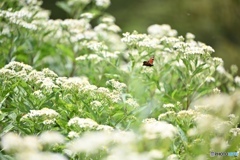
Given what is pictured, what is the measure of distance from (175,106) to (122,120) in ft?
0.71

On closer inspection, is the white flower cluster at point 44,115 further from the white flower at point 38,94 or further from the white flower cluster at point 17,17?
the white flower cluster at point 17,17

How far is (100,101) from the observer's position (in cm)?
157

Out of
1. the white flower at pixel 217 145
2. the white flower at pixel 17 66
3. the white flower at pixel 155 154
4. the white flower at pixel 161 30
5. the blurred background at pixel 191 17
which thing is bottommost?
the white flower at pixel 155 154

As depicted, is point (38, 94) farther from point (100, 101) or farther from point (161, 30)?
point (161, 30)

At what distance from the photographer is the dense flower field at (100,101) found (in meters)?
1.18

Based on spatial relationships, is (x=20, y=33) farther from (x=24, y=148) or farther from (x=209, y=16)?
(x=209, y=16)

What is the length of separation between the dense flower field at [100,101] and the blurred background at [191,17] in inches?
79.8

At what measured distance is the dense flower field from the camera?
1.18 metres

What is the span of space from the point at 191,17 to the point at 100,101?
3269 millimetres

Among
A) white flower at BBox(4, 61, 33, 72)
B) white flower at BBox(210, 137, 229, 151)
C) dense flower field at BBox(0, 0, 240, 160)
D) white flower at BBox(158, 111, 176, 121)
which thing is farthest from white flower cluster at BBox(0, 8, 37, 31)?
white flower at BBox(210, 137, 229, 151)

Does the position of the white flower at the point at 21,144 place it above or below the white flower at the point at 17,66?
below

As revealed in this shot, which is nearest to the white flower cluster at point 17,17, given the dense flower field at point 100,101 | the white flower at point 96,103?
the dense flower field at point 100,101

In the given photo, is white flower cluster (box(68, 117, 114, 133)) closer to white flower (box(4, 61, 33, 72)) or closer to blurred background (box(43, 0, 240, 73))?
white flower (box(4, 61, 33, 72))

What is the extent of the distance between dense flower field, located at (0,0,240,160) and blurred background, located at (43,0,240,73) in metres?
2.03
